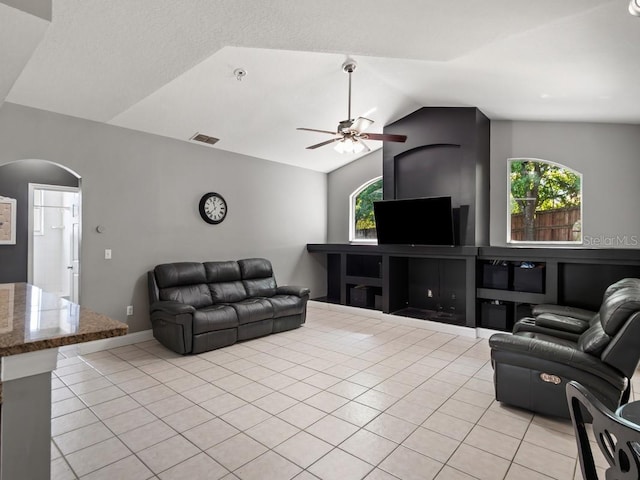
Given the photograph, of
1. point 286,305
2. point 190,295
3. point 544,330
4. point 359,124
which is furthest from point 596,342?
point 190,295

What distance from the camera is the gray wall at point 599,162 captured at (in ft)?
14.7

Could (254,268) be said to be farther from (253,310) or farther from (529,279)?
(529,279)

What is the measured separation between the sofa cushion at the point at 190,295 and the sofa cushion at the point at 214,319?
24cm

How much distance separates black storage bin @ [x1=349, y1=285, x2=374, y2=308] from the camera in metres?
6.27

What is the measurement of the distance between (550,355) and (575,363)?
0.16 meters

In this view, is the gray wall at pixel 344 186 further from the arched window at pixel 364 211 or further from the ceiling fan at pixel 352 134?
the ceiling fan at pixel 352 134

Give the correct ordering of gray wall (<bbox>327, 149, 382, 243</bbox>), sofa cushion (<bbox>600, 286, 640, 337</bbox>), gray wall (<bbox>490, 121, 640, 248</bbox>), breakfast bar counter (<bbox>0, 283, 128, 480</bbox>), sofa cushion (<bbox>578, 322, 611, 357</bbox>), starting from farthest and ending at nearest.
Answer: gray wall (<bbox>327, 149, 382, 243</bbox>), gray wall (<bbox>490, 121, 640, 248</bbox>), sofa cushion (<bbox>578, 322, 611, 357</bbox>), sofa cushion (<bbox>600, 286, 640, 337</bbox>), breakfast bar counter (<bbox>0, 283, 128, 480</bbox>)

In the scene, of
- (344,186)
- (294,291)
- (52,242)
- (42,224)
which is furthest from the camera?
(344,186)

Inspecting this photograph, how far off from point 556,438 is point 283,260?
4.86m

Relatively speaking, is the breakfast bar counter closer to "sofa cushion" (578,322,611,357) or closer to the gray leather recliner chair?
the gray leather recliner chair

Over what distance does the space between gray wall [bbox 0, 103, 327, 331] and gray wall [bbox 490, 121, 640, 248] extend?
4252mm

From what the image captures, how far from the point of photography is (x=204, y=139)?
5.10 meters

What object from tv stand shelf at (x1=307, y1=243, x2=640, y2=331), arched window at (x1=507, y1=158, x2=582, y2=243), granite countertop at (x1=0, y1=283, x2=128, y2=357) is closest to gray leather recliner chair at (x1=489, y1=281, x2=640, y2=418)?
tv stand shelf at (x1=307, y1=243, x2=640, y2=331)

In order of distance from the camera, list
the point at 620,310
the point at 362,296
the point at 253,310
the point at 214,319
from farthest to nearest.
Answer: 1. the point at 362,296
2. the point at 253,310
3. the point at 214,319
4. the point at 620,310
